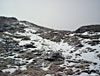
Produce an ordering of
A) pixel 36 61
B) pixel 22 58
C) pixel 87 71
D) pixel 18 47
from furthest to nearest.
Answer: pixel 18 47, pixel 22 58, pixel 36 61, pixel 87 71

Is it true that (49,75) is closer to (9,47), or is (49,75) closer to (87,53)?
(87,53)

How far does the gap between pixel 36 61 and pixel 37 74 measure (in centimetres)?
856

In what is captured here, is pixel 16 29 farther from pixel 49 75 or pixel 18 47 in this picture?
pixel 49 75

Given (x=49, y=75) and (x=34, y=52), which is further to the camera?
(x=34, y=52)

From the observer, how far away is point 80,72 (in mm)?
19297

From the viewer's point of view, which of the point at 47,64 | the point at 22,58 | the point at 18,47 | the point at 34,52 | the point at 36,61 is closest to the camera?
the point at 47,64

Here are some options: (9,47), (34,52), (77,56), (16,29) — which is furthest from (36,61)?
(16,29)

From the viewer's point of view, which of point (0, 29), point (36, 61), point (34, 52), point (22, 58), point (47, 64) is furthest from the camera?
point (0, 29)

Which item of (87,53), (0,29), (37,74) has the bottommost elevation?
(37,74)

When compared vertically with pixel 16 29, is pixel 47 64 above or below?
below

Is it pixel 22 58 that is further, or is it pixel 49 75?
pixel 22 58

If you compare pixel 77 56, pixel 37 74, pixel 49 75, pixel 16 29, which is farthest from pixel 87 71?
pixel 16 29

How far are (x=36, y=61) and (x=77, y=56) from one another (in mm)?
10393

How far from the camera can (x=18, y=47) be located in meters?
40.2
